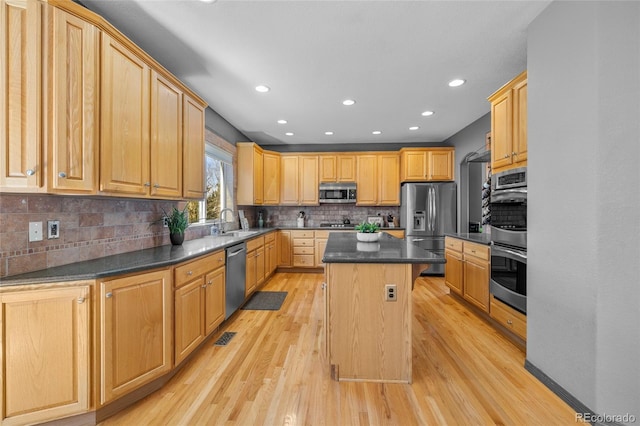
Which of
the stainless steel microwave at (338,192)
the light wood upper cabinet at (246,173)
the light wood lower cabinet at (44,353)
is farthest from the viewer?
the stainless steel microwave at (338,192)

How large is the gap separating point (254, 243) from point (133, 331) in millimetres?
2265

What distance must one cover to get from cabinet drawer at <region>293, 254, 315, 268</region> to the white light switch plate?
3.98 m

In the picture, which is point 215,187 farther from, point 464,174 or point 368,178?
point 464,174

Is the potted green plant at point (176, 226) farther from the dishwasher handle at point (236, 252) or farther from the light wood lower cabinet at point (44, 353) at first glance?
the light wood lower cabinet at point (44, 353)

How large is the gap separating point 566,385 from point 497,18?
253 centimetres

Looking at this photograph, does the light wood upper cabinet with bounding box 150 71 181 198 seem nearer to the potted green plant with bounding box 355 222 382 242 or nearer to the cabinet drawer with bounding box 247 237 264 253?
the cabinet drawer with bounding box 247 237 264 253

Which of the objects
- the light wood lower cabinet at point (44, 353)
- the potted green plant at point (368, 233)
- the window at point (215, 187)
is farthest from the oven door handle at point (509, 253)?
the window at point (215, 187)

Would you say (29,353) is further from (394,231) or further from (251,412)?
(394,231)

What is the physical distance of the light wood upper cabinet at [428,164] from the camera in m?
5.26

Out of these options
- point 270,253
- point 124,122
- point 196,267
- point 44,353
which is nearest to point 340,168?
point 270,253

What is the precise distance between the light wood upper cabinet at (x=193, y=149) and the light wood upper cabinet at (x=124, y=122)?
493 millimetres

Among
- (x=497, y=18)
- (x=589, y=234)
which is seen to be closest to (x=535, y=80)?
(x=497, y=18)

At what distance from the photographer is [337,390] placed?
1910mm

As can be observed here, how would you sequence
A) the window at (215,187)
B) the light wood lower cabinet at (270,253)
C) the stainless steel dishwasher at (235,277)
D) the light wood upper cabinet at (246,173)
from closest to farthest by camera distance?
the stainless steel dishwasher at (235,277), the window at (215,187), the light wood lower cabinet at (270,253), the light wood upper cabinet at (246,173)
